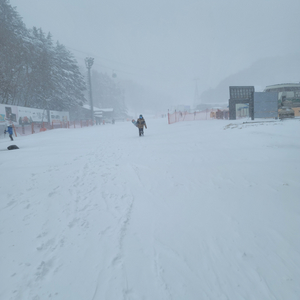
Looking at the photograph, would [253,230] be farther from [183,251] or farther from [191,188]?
[191,188]

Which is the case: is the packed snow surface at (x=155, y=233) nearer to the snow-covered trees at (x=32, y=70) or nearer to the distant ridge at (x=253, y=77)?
the snow-covered trees at (x=32, y=70)

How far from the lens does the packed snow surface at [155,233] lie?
1945 millimetres

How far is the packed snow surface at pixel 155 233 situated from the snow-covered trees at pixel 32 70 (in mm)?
24610

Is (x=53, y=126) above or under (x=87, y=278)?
above

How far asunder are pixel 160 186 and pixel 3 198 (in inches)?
135

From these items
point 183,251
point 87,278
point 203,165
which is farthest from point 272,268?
point 203,165

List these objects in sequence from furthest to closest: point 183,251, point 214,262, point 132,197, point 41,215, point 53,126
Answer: point 53,126 < point 132,197 < point 41,215 < point 183,251 < point 214,262

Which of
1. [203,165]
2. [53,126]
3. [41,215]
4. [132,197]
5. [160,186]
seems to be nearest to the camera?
[41,215]

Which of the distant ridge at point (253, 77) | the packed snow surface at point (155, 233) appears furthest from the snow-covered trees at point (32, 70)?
the distant ridge at point (253, 77)

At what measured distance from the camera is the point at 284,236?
8.40 feet

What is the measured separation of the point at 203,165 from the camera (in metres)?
5.46

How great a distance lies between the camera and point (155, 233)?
268 centimetres

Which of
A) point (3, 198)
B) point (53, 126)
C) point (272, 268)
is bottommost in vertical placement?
point (272, 268)

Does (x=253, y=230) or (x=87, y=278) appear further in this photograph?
(x=253, y=230)
